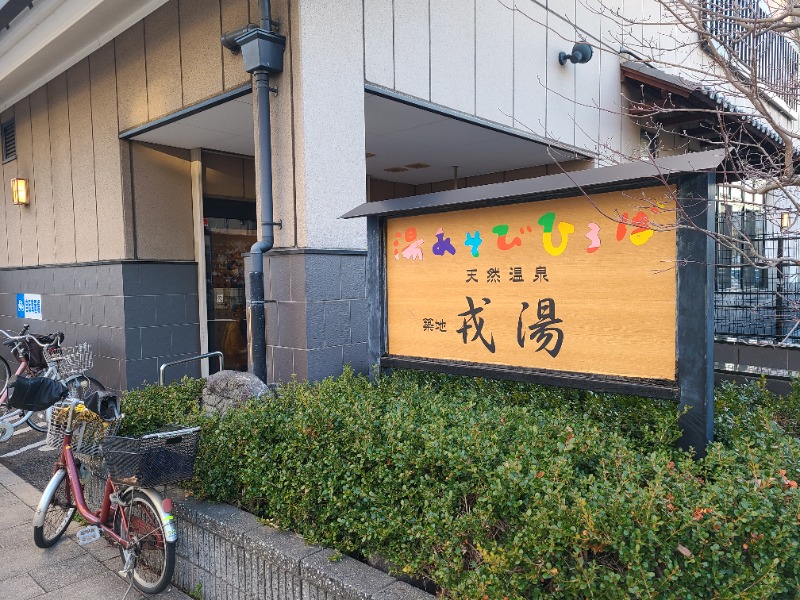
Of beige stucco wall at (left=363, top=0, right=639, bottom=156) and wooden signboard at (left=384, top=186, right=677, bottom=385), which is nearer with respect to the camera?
wooden signboard at (left=384, top=186, right=677, bottom=385)

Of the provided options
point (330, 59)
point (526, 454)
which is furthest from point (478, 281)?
point (330, 59)

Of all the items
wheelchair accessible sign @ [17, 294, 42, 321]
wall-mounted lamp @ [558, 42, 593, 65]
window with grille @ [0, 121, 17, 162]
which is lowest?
wheelchair accessible sign @ [17, 294, 42, 321]

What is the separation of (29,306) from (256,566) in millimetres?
8134

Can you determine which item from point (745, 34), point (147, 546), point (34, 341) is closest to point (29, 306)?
point (34, 341)

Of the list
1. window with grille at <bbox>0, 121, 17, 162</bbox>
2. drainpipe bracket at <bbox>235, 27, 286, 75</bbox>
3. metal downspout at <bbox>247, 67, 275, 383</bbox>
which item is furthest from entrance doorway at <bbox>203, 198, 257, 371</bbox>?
window with grille at <bbox>0, 121, 17, 162</bbox>

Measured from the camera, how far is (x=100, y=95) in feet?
23.6

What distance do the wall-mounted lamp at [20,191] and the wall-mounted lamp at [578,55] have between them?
27.0ft

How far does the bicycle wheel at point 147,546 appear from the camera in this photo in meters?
3.32

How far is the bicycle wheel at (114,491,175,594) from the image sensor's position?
3318mm

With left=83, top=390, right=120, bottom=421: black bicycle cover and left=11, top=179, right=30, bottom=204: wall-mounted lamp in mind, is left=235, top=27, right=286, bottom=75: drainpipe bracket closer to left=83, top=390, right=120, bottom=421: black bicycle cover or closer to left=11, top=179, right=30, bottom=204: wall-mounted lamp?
left=83, top=390, right=120, bottom=421: black bicycle cover

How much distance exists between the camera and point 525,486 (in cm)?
232

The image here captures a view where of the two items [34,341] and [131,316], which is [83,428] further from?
[34,341]

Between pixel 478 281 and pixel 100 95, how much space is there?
240 inches

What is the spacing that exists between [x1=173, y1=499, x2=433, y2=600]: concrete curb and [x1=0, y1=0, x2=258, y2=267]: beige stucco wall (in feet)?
12.8
